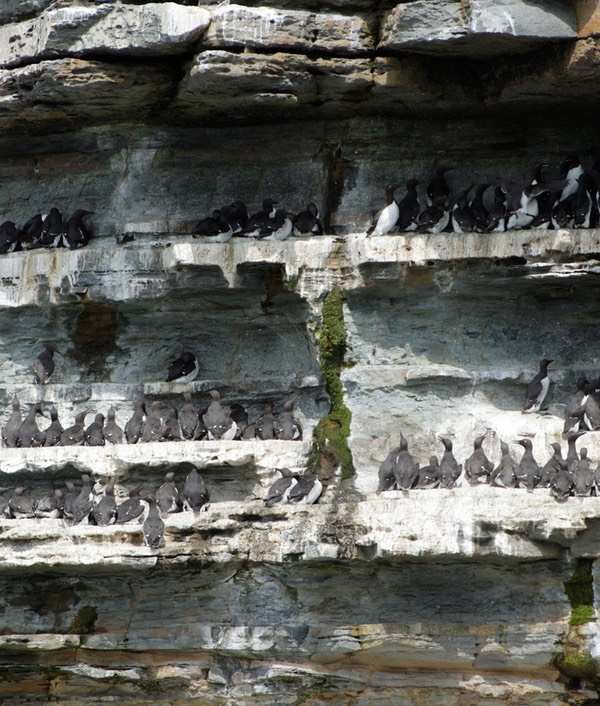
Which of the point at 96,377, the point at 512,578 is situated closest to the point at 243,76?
the point at 96,377

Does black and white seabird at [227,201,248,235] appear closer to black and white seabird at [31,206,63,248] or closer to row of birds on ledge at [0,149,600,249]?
row of birds on ledge at [0,149,600,249]

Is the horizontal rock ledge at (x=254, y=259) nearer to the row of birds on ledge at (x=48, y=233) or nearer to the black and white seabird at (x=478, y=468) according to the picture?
the row of birds on ledge at (x=48, y=233)

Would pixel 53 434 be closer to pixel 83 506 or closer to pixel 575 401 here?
pixel 83 506

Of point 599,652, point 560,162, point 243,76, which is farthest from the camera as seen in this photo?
point 560,162

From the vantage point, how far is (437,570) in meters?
18.2

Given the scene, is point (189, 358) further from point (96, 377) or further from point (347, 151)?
point (347, 151)

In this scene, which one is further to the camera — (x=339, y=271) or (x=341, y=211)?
(x=341, y=211)

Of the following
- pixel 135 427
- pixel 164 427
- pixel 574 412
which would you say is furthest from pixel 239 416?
pixel 574 412

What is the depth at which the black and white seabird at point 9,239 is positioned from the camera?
21797 millimetres

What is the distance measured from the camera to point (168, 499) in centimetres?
1917

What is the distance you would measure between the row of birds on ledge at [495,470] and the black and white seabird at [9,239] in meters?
6.63

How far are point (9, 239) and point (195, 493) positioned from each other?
526cm

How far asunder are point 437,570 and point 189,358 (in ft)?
17.2

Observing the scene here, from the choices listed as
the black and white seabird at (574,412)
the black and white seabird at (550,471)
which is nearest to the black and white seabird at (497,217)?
the black and white seabird at (574,412)
